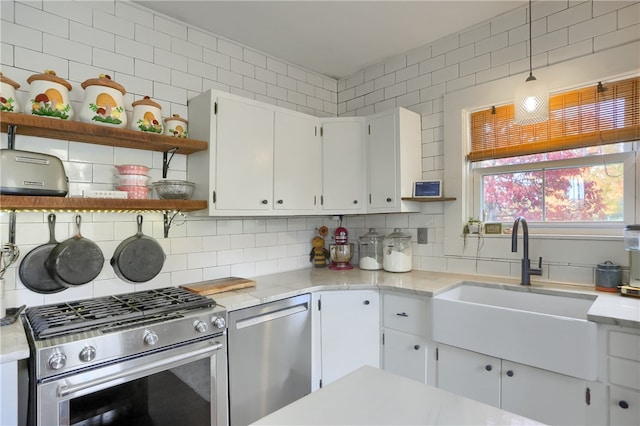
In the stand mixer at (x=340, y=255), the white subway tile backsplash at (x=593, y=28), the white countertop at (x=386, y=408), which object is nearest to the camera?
the white countertop at (x=386, y=408)

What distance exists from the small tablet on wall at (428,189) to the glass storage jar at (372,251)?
46 cm

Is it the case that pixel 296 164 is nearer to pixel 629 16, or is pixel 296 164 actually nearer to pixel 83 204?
pixel 83 204

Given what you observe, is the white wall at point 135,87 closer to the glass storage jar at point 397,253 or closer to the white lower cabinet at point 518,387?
the glass storage jar at point 397,253

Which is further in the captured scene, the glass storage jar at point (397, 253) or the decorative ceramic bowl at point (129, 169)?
the glass storage jar at point (397, 253)

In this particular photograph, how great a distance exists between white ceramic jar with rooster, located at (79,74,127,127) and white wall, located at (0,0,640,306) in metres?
0.18

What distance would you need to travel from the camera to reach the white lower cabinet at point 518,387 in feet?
5.05

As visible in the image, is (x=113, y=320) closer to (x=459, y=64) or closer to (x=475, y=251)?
(x=475, y=251)

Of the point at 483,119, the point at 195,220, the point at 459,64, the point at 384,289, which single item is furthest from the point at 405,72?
the point at 195,220

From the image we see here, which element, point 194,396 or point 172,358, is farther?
point 194,396

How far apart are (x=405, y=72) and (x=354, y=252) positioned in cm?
156

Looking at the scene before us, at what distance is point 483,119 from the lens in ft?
8.16

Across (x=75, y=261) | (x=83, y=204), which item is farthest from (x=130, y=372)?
(x=83, y=204)

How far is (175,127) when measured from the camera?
2.14 m

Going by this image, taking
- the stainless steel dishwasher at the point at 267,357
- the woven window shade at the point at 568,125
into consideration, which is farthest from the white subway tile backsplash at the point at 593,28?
the stainless steel dishwasher at the point at 267,357
